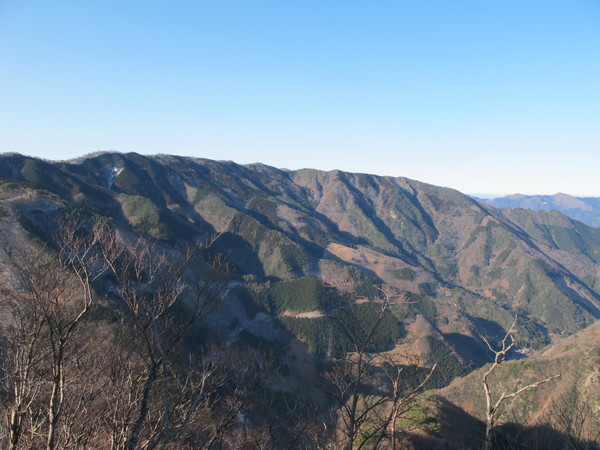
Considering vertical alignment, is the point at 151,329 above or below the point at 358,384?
above

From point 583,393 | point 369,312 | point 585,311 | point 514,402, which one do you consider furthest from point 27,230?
point 585,311

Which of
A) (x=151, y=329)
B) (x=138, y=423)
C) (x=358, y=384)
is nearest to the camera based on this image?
(x=138, y=423)

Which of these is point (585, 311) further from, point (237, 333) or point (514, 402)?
point (237, 333)

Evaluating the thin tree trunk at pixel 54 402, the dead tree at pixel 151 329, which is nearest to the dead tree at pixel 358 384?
the dead tree at pixel 151 329

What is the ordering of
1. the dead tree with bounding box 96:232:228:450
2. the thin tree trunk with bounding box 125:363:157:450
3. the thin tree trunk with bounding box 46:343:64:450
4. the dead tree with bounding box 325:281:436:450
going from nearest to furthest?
the thin tree trunk with bounding box 46:343:64:450 → the thin tree trunk with bounding box 125:363:157:450 → the dead tree with bounding box 96:232:228:450 → the dead tree with bounding box 325:281:436:450

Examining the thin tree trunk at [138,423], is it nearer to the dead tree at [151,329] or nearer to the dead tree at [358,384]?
the dead tree at [151,329]

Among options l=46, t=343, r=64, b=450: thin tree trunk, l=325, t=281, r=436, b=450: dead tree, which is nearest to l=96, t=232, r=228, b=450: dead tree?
l=46, t=343, r=64, b=450: thin tree trunk

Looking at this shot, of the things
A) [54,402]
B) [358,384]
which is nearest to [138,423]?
[54,402]

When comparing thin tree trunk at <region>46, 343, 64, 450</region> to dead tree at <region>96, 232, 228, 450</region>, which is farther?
dead tree at <region>96, 232, 228, 450</region>

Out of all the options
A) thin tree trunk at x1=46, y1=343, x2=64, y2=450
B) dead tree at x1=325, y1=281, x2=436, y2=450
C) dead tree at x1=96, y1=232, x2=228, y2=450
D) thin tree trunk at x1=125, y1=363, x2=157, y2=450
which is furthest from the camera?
dead tree at x1=325, y1=281, x2=436, y2=450

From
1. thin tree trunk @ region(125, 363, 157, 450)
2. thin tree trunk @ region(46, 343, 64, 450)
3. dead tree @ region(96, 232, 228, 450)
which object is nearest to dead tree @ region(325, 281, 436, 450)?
dead tree @ region(96, 232, 228, 450)

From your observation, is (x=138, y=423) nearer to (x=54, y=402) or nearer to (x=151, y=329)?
(x=54, y=402)

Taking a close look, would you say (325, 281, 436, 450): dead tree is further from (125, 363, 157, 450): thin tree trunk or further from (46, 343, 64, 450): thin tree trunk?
(46, 343, 64, 450): thin tree trunk
